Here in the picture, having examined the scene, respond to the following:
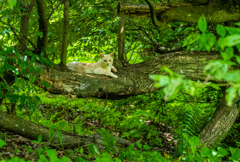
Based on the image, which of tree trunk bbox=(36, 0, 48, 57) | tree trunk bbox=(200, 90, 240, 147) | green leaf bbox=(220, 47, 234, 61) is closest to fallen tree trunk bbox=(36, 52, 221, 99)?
tree trunk bbox=(36, 0, 48, 57)

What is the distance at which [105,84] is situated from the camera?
4105mm

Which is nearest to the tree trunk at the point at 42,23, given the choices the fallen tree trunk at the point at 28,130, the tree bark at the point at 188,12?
the fallen tree trunk at the point at 28,130

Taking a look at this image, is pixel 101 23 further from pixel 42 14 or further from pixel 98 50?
pixel 42 14

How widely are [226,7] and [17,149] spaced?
13.4 ft

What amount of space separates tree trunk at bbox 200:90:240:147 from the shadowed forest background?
0.06 ft

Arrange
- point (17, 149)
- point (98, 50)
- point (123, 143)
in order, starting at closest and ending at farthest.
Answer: point (17, 149)
point (123, 143)
point (98, 50)

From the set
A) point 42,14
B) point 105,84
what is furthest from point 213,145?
point 42,14

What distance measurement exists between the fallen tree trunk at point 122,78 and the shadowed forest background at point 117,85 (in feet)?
0.05

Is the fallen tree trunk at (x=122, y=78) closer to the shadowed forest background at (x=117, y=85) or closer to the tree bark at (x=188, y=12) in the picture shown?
the shadowed forest background at (x=117, y=85)

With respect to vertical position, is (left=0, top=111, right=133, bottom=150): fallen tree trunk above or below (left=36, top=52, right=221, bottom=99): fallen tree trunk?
below

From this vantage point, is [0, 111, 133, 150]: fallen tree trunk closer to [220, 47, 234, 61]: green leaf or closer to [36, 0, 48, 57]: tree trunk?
[36, 0, 48, 57]: tree trunk

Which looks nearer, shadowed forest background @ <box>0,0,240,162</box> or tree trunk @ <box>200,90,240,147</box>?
shadowed forest background @ <box>0,0,240,162</box>

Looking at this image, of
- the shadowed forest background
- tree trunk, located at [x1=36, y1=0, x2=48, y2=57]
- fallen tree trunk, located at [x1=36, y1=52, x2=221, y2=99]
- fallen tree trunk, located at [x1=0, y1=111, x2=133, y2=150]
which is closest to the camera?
the shadowed forest background

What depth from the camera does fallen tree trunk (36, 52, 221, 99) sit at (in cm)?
377
